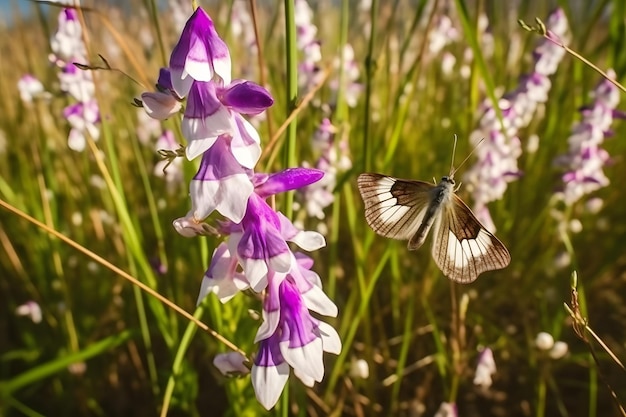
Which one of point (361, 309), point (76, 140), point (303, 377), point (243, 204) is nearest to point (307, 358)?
point (303, 377)

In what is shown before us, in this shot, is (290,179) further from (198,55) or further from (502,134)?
(502,134)

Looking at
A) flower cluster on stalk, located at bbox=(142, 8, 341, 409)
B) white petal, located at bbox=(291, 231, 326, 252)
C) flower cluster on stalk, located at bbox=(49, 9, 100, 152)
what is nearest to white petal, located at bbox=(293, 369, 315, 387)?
flower cluster on stalk, located at bbox=(142, 8, 341, 409)

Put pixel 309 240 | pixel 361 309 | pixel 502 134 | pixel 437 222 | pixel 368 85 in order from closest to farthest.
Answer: pixel 309 240, pixel 437 222, pixel 368 85, pixel 361 309, pixel 502 134

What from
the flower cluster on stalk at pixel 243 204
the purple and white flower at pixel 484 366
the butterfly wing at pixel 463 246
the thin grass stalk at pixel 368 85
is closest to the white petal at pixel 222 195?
the flower cluster on stalk at pixel 243 204

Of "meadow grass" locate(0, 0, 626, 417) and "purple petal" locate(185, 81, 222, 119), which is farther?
"meadow grass" locate(0, 0, 626, 417)

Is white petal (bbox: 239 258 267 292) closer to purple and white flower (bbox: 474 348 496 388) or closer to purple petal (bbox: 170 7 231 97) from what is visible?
purple petal (bbox: 170 7 231 97)

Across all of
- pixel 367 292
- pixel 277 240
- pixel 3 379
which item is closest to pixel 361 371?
pixel 367 292
